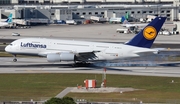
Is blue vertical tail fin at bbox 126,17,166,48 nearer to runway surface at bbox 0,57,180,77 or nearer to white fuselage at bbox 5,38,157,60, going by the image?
white fuselage at bbox 5,38,157,60

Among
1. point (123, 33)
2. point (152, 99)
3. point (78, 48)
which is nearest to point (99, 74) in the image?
point (78, 48)

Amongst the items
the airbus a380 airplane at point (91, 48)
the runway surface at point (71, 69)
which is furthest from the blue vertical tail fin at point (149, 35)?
the runway surface at point (71, 69)

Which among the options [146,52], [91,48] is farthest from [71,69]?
[146,52]

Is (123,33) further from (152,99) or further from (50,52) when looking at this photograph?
(152,99)

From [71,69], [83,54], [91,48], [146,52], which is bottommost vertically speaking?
[71,69]

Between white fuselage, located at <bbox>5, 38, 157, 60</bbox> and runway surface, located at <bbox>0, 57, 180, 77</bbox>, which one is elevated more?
white fuselage, located at <bbox>5, 38, 157, 60</bbox>

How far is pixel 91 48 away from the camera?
3366 inches

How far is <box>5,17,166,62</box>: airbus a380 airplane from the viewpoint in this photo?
8431 centimetres

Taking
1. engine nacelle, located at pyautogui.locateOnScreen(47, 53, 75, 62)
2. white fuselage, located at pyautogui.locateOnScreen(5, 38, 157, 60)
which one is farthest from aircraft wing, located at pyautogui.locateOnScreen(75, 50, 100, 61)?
engine nacelle, located at pyautogui.locateOnScreen(47, 53, 75, 62)

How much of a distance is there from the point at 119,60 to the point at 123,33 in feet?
→ 272

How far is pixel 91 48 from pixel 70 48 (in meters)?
3.09

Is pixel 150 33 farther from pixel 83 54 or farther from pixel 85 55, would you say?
pixel 83 54

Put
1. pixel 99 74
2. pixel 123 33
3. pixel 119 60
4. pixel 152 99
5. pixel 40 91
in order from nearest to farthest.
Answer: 1. pixel 152 99
2. pixel 40 91
3. pixel 99 74
4. pixel 119 60
5. pixel 123 33

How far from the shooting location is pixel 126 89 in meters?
65.1
